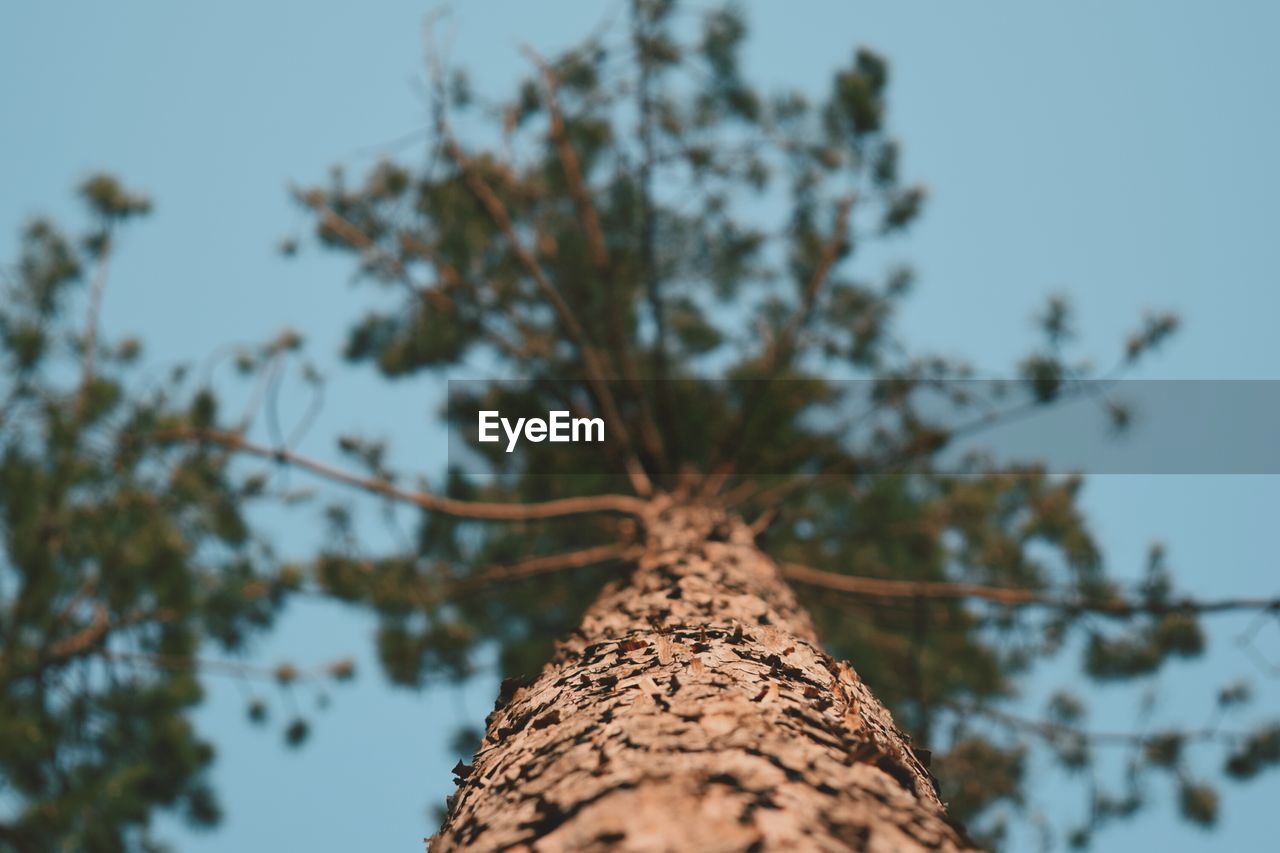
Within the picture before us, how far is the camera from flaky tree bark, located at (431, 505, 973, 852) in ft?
3.67

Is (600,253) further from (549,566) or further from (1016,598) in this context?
(1016,598)

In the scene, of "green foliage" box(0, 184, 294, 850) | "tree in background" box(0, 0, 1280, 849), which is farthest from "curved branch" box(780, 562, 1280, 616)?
"green foliage" box(0, 184, 294, 850)

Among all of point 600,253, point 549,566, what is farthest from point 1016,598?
point 600,253

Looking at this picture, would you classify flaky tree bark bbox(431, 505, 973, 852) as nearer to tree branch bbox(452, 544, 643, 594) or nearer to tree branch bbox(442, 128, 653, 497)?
tree branch bbox(452, 544, 643, 594)

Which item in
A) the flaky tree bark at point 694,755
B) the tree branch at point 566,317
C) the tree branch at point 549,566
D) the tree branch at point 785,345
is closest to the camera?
the flaky tree bark at point 694,755

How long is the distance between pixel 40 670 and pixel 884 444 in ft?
15.2

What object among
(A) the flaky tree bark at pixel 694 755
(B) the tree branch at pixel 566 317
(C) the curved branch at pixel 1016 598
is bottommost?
(A) the flaky tree bark at pixel 694 755

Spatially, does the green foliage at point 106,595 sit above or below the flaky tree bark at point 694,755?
above

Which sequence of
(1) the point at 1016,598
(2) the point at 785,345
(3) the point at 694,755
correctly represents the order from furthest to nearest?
(2) the point at 785,345
(1) the point at 1016,598
(3) the point at 694,755

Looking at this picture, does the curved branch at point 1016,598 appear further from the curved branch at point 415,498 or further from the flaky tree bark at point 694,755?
the flaky tree bark at point 694,755

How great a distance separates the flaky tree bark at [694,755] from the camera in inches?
44.0

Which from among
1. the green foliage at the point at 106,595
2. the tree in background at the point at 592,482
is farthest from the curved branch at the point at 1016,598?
the green foliage at the point at 106,595

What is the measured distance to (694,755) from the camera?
4.24 feet

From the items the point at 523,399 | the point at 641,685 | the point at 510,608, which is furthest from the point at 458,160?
the point at 641,685
